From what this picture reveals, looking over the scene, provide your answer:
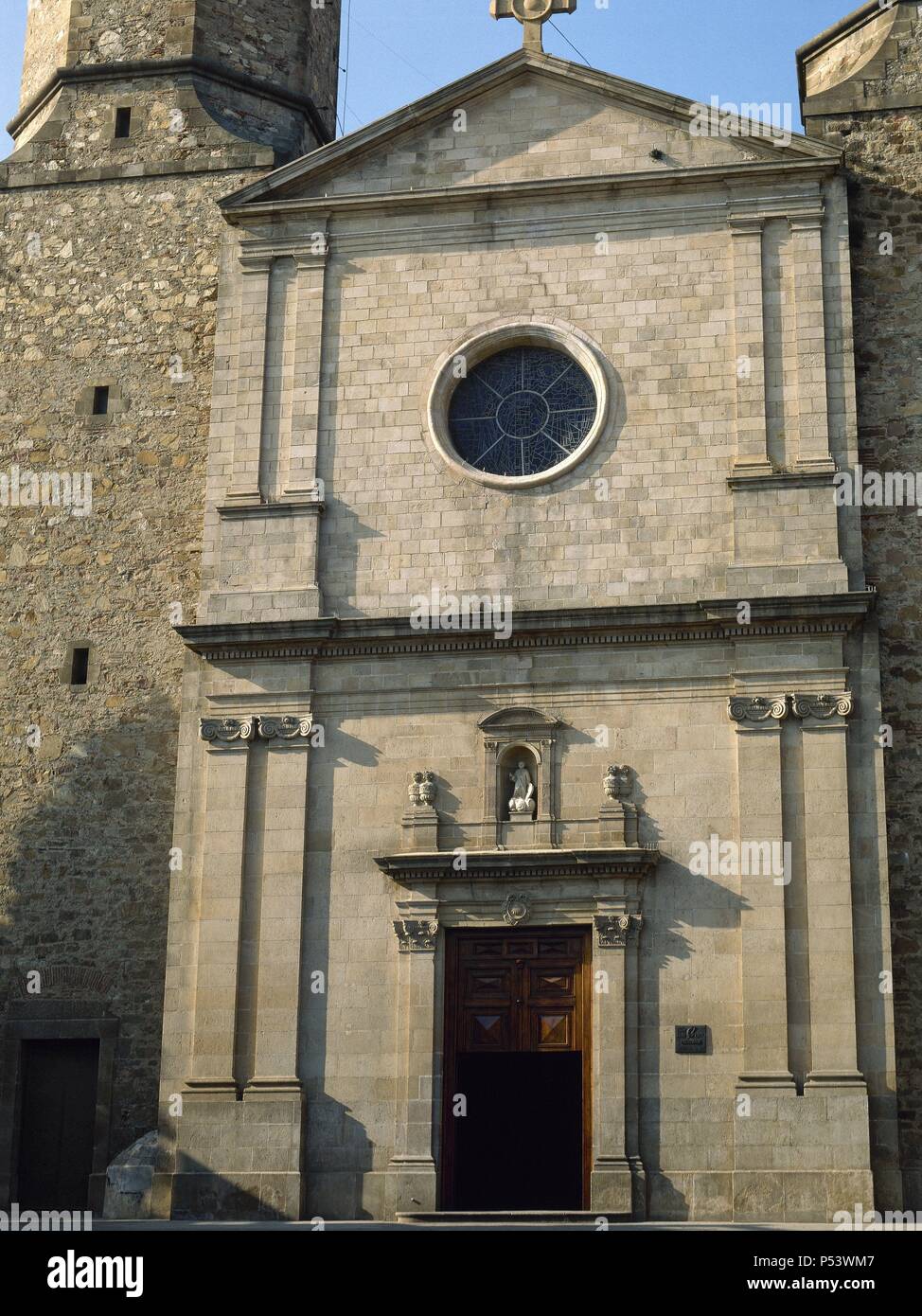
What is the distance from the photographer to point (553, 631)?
829 inches

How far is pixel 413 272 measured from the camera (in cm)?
2297

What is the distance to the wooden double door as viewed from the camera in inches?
786

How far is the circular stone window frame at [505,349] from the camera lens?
2183 centimetres

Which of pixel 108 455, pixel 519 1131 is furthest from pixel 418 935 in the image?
pixel 108 455

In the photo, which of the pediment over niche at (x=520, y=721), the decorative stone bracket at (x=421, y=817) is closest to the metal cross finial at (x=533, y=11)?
the pediment over niche at (x=520, y=721)

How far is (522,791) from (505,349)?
5.39m

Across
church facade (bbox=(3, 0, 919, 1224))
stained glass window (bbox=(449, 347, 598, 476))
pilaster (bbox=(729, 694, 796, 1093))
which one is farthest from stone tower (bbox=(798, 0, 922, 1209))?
stained glass window (bbox=(449, 347, 598, 476))

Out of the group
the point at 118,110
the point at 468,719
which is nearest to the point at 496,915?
the point at 468,719

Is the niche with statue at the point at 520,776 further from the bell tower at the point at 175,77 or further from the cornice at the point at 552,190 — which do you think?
the bell tower at the point at 175,77

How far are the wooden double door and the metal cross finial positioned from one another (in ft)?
35.9

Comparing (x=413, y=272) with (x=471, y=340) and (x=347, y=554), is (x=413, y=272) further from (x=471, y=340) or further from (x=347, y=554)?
(x=347, y=554)

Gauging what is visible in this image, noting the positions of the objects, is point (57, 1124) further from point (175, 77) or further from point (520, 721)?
point (175, 77)

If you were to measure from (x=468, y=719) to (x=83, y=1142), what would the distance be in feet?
21.1

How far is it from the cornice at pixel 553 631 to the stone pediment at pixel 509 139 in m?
5.49
